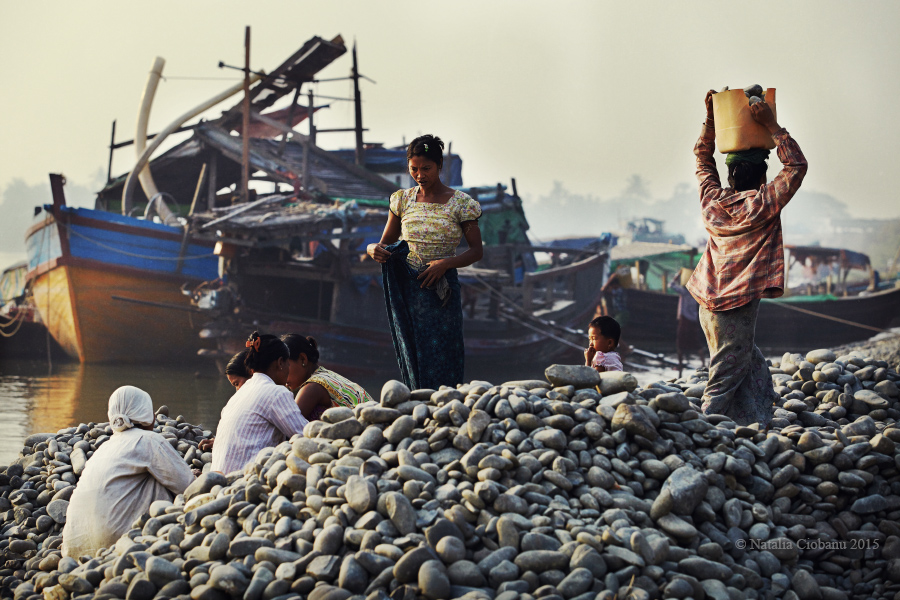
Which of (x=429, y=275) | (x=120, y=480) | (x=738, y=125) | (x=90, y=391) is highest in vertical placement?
(x=738, y=125)

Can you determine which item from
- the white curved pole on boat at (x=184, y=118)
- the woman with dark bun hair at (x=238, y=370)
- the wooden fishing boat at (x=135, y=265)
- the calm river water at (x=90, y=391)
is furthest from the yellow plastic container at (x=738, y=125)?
the white curved pole on boat at (x=184, y=118)

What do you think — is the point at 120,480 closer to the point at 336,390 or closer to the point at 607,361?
the point at 336,390

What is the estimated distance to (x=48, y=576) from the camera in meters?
2.79

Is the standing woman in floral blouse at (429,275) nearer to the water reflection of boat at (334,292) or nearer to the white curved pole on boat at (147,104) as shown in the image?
the water reflection of boat at (334,292)

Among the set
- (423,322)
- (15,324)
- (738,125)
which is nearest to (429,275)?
(423,322)

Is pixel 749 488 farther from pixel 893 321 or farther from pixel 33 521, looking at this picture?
pixel 893 321

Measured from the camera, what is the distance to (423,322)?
11.6ft

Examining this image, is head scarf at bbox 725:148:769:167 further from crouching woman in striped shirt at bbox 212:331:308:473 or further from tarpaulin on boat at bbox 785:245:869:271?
tarpaulin on boat at bbox 785:245:869:271

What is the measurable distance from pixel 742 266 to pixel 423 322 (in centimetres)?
160

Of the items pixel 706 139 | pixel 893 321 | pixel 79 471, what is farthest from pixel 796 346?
pixel 79 471

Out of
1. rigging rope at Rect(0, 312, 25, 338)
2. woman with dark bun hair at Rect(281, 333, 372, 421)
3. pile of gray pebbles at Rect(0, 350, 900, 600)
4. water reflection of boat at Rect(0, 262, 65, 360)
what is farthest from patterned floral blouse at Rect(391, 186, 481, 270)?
rigging rope at Rect(0, 312, 25, 338)

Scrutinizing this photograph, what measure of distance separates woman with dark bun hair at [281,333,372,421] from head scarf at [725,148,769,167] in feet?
7.24

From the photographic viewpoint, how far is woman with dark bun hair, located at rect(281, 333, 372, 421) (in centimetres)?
338

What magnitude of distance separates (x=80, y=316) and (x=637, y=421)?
14519 millimetres
